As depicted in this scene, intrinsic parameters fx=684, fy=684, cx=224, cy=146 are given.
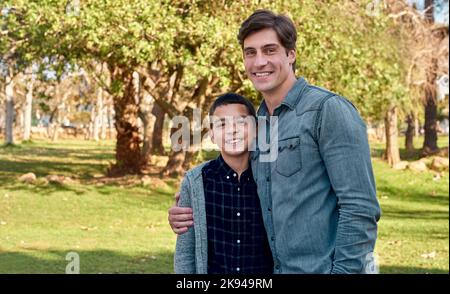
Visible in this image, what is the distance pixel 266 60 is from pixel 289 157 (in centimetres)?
31

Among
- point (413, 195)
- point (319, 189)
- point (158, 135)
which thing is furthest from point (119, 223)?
point (158, 135)

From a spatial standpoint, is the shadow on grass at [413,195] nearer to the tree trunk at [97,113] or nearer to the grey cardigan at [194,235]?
the grey cardigan at [194,235]

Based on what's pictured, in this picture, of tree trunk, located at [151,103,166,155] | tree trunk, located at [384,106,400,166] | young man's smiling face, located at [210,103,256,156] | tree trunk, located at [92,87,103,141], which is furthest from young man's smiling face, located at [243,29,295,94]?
tree trunk, located at [92,87,103,141]

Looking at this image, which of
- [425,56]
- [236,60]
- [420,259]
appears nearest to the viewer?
[420,259]

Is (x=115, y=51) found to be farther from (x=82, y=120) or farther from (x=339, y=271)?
(x=82, y=120)

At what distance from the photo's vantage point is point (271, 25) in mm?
2016

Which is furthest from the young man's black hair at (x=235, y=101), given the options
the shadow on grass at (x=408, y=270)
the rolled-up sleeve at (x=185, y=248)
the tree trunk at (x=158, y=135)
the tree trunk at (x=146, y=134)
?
the tree trunk at (x=158, y=135)

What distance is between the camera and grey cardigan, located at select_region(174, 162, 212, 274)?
212 cm

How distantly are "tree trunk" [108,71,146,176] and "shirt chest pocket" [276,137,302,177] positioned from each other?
14.4 meters

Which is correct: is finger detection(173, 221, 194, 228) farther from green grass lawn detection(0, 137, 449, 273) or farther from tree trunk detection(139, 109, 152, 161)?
tree trunk detection(139, 109, 152, 161)

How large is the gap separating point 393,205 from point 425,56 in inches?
253
